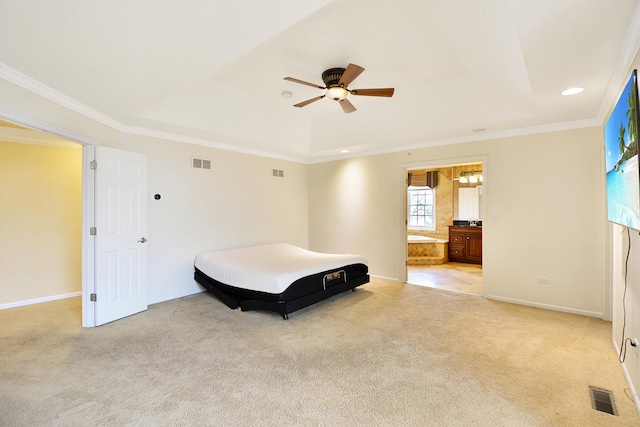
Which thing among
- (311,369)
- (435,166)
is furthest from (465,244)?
(311,369)

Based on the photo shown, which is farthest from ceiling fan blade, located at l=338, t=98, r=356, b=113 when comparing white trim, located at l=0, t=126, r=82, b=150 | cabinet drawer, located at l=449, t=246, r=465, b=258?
cabinet drawer, located at l=449, t=246, r=465, b=258

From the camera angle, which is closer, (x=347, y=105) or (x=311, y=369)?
(x=311, y=369)

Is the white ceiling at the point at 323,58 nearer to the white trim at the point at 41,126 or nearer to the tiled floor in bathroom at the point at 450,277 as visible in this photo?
the white trim at the point at 41,126

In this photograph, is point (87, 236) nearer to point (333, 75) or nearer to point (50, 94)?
point (50, 94)

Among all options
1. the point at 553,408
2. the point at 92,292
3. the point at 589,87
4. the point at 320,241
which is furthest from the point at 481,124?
the point at 92,292

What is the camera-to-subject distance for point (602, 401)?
1966mm

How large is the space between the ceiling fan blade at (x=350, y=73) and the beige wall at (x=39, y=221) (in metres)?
4.49

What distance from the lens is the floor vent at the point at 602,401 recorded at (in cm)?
189

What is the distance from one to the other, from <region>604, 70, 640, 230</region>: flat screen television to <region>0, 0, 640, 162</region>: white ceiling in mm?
434

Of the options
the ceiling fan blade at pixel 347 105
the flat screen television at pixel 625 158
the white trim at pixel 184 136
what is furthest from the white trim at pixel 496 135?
the ceiling fan blade at pixel 347 105

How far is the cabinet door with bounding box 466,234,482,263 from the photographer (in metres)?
6.90

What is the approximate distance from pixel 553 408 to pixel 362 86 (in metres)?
3.63

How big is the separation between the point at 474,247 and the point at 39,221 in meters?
8.52

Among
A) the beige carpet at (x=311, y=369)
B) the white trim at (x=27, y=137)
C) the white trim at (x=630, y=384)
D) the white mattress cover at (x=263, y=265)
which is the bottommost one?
the beige carpet at (x=311, y=369)
